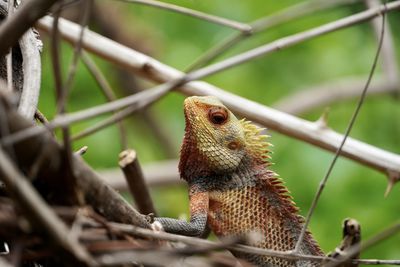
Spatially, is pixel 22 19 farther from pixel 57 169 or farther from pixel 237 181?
pixel 237 181

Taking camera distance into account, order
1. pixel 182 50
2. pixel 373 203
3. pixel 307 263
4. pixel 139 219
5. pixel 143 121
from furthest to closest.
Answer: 1. pixel 182 50
2. pixel 143 121
3. pixel 373 203
4. pixel 307 263
5. pixel 139 219

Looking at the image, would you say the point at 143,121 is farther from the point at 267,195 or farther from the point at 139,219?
the point at 139,219

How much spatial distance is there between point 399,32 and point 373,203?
2.97 m

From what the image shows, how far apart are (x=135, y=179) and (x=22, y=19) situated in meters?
1.74

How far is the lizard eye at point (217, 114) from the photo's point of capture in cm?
395

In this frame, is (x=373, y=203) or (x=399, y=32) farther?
(x=399, y=32)

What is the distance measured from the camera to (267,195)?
12.2 ft

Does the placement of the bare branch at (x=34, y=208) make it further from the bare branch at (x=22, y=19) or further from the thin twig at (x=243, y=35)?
the thin twig at (x=243, y=35)

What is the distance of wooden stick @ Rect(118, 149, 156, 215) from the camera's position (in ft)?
11.3

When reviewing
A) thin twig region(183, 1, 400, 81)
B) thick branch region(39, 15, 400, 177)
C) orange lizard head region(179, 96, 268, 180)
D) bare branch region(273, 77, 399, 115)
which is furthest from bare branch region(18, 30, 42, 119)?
bare branch region(273, 77, 399, 115)

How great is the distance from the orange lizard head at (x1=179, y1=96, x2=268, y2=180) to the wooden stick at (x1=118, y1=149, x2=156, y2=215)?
24 cm

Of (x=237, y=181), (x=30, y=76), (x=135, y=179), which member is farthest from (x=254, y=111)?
(x=30, y=76)

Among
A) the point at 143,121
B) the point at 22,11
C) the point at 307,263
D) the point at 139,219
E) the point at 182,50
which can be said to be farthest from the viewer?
the point at 182,50

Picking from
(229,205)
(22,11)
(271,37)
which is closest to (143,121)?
(271,37)
